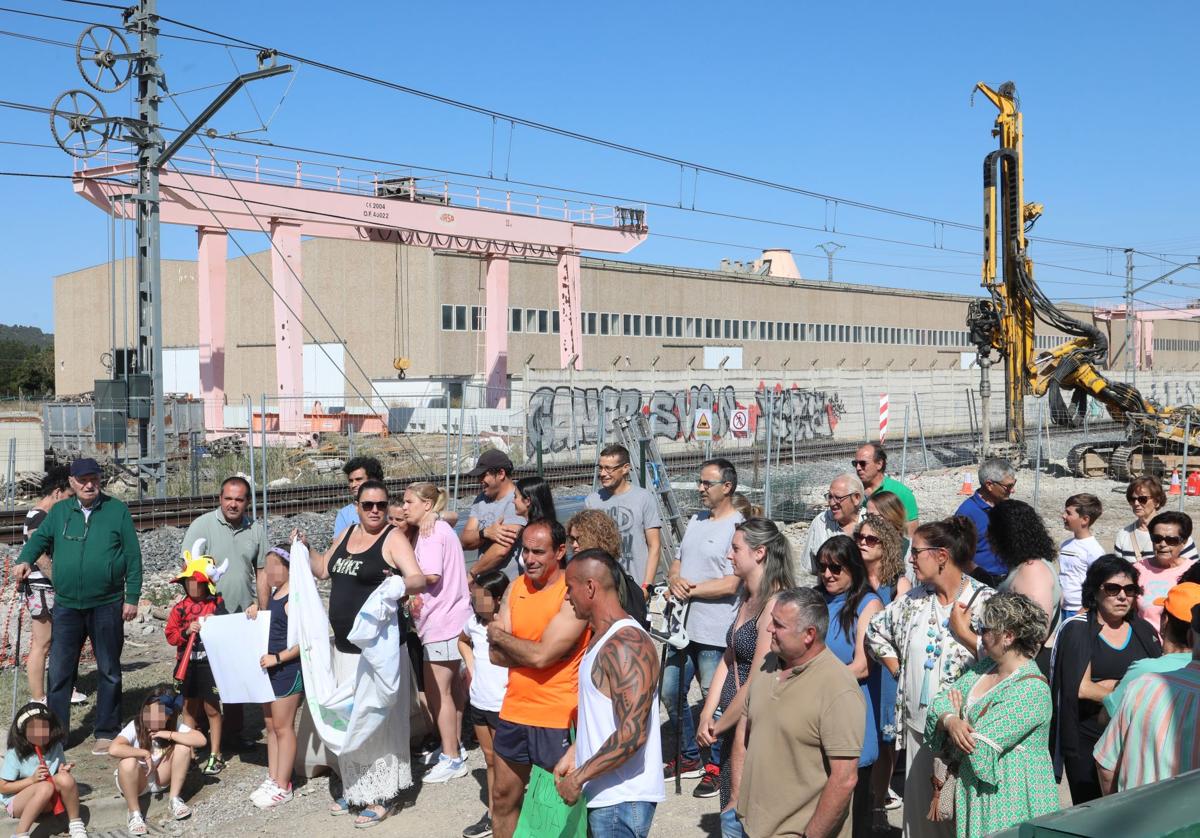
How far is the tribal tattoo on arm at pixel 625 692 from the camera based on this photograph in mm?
4223

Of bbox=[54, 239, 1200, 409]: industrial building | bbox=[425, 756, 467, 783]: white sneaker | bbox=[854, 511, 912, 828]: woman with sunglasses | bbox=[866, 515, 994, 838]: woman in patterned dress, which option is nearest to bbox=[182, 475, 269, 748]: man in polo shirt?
bbox=[425, 756, 467, 783]: white sneaker

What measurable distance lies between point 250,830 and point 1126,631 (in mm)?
4746

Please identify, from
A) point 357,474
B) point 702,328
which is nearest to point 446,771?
point 357,474

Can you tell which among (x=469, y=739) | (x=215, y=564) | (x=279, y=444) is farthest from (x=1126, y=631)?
(x=279, y=444)

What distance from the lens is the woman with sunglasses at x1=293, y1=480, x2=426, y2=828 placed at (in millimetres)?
6504

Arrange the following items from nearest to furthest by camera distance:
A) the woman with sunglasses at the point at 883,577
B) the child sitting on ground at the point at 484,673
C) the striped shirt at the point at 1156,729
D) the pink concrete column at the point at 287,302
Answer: the striped shirt at the point at 1156,729, the woman with sunglasses at the point at 883,577, the child sitting on ground at the point at 484,673, the pink concrete column at the point at 287,302

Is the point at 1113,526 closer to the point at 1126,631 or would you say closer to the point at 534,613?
the point at 1126,631

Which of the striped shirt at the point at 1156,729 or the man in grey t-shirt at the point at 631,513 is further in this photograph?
the man in grey t-shirt at the point at 631,513

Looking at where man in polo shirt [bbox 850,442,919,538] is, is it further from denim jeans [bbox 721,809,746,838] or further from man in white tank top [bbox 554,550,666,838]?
man in white tank top [bbox 554,550,666,838]

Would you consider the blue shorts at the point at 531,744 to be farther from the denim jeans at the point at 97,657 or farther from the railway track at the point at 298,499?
the railway track at the point at 298,499

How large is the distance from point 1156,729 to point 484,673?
11.4 ft

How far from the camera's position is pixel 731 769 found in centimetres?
494

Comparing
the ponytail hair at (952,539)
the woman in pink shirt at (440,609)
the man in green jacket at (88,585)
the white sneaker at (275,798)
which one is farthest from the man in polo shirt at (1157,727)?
the man in green jacket at (88,585)

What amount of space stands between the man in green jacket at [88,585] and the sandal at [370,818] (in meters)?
2.07
